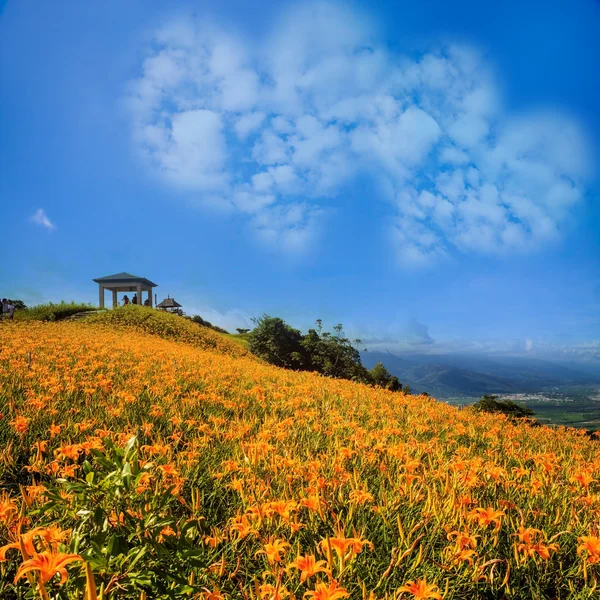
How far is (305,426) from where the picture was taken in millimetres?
3916

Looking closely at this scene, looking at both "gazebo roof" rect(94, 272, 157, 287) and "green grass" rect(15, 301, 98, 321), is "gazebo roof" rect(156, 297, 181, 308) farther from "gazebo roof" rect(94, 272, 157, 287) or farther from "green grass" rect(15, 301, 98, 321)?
"green grass" rect(15, 301, 98, 321)

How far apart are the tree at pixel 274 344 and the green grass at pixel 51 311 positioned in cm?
1169

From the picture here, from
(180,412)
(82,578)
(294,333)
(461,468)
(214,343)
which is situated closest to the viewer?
(82,578)

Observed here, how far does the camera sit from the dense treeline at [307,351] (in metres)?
23.0

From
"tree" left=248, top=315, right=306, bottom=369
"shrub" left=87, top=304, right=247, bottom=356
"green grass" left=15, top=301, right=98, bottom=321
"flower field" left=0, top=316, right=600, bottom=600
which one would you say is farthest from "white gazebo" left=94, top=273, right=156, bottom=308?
"flower field" left=0, top=316, right=600, bottom=600

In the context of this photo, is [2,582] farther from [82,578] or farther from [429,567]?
[429,567]

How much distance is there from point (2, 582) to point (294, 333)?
23161 millimetres

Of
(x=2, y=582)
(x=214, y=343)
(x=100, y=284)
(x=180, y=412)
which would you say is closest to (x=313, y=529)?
(x=2, y=582)

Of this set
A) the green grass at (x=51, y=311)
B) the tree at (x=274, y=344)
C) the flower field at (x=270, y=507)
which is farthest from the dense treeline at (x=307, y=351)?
the flower field at (x=270, y=507)

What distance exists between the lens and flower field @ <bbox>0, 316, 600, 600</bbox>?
131 cm

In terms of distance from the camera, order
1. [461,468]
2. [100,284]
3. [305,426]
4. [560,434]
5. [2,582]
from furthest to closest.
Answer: [100,284] → [560,434] → [305,426] → [461,468] → [2,582]

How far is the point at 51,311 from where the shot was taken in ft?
73.8

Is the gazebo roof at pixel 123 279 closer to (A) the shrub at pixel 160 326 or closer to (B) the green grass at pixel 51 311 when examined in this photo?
(B) the green grass at pixel 51 311

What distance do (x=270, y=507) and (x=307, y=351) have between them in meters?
22.8
